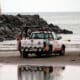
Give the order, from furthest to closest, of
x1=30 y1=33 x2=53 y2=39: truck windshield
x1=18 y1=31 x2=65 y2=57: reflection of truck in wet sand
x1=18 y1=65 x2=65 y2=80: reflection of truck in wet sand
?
x1=30 y1=33 x2=53 y2=39: truck windshield, x1=18 y1=31 x2=65 y2=57: reflection of truck in wet sand, x1=18 y1=65 x2=65 y2=80: reflection of truck in wet sand

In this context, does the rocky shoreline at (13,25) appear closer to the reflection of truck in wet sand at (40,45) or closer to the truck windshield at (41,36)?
the truck windshield at (41,36)

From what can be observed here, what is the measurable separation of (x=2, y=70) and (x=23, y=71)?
49.8 inches

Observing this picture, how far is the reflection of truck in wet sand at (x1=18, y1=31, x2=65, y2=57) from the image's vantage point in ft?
83.2

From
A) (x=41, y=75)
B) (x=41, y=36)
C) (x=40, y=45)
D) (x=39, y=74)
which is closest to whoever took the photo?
(x=41, y=75)

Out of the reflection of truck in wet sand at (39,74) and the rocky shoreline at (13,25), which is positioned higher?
the reflection of truck in wet sand at (39,74)

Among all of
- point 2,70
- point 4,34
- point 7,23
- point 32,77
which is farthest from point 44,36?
point 7,23

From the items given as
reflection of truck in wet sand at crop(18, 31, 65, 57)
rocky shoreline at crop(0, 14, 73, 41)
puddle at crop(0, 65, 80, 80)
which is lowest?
rocky shoreline at crop(0, 14, 73, 41)

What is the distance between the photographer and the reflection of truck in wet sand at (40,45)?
25.4m

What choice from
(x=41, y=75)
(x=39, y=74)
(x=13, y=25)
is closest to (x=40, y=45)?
(x=39, y=74)

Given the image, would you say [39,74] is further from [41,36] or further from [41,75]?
[41,36]

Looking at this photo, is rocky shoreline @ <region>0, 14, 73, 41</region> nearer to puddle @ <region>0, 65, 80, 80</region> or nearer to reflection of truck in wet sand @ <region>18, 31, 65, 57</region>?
reflection of truck in wet sand @ <region>18, 31, 65, 57</region>

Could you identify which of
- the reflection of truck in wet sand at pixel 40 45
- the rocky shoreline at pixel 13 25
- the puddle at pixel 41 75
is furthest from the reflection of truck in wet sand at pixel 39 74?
the rocky shoreline at pixel 13 25

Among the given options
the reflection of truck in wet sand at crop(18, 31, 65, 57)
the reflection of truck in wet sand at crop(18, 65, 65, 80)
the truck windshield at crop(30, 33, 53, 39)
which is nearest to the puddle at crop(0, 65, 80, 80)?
the reflection of truck in wet sand at crop(18, 65, 65, 80)

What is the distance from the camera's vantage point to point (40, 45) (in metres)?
25.4
